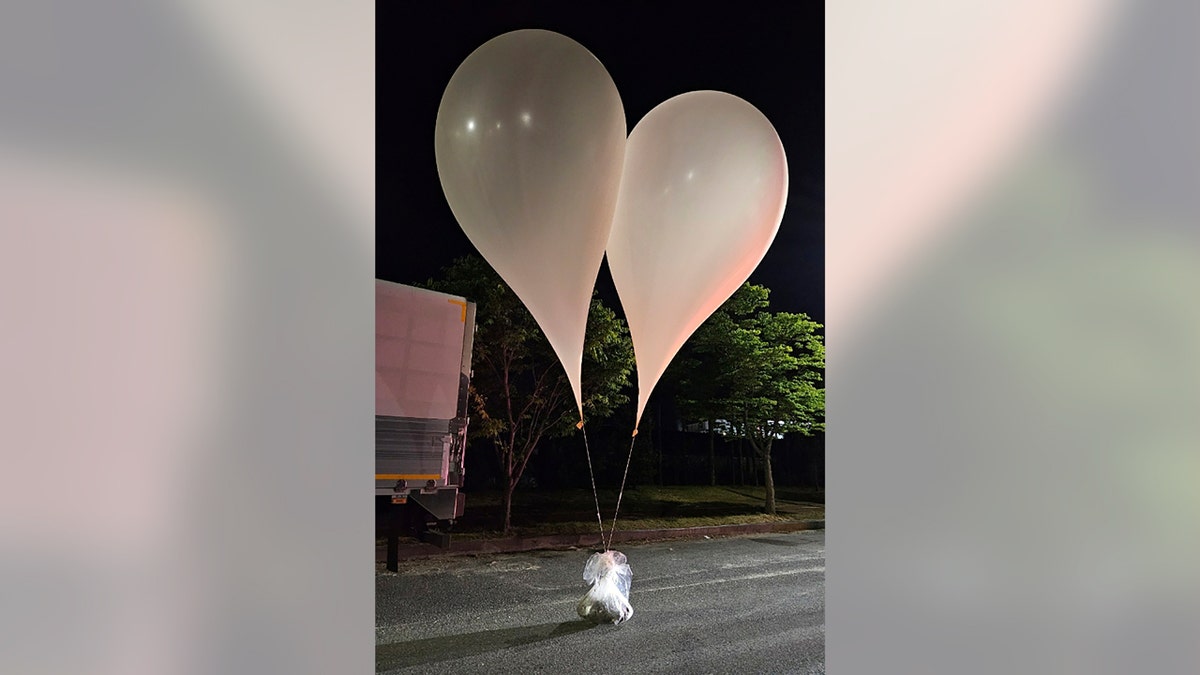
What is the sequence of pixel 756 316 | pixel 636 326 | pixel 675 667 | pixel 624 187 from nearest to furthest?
pixel 624 187 → pixel 636 326 → pixel 675 667 → pixel 756 316

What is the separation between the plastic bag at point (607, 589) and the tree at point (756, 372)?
8.40m

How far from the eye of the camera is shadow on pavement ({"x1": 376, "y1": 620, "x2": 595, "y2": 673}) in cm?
467

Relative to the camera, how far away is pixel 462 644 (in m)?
4.96

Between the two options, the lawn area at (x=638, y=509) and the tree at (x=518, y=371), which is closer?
the tree at (x=518, y=371)

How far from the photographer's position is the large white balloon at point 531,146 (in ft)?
10.7

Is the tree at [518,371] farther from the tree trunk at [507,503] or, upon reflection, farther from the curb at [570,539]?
A: the curb at [570,539]

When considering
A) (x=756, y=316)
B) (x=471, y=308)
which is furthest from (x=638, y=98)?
(x=471, y=308)

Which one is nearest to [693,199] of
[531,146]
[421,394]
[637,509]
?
[531,146]

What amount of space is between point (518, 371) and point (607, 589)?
6.14 meters
